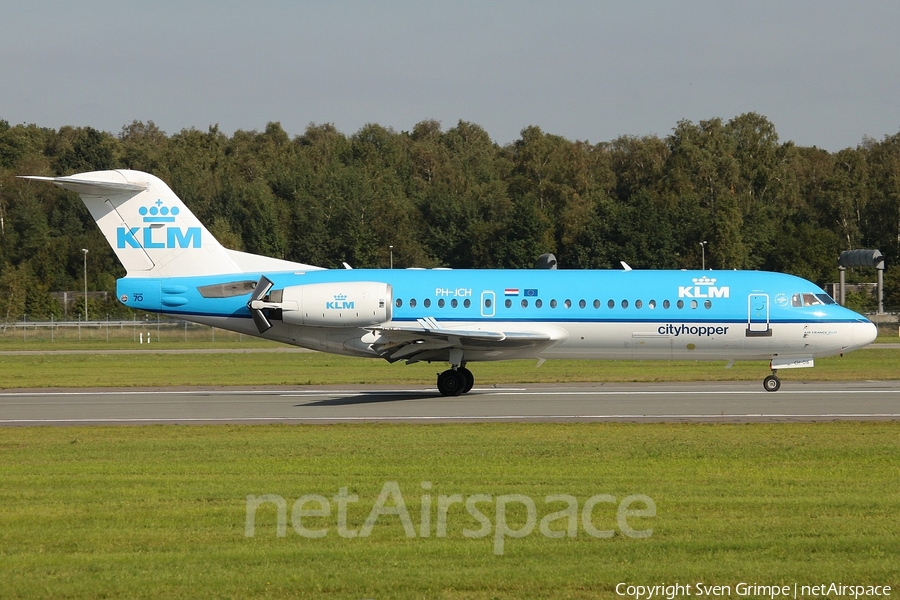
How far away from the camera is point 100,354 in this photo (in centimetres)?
4631

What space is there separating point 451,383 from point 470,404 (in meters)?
2.26

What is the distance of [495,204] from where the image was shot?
9525 cm

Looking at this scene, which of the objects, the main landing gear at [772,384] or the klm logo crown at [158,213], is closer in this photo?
the main landing gear at [772,384]

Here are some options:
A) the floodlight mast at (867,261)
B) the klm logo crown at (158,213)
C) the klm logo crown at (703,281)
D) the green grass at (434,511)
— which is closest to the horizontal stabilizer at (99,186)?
the klm logo crown at (158,213)

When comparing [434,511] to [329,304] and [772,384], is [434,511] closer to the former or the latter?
[329,304]

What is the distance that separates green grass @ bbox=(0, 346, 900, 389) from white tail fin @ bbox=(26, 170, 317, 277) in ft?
17.8

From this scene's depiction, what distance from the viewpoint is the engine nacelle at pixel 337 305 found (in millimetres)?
24266

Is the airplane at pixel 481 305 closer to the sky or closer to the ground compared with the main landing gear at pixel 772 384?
closer to the sky

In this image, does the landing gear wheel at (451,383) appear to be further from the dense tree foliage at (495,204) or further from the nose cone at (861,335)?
the dense tree foliage at (495,204)

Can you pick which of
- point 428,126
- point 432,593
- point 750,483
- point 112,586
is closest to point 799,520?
point 750,483

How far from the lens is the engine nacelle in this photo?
79.6 feet

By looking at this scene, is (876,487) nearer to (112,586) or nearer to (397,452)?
(397,452)

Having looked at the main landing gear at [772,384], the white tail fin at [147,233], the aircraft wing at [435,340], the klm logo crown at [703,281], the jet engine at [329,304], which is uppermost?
the white tail fin at [147,233]

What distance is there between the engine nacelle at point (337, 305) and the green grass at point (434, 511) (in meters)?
7.17
